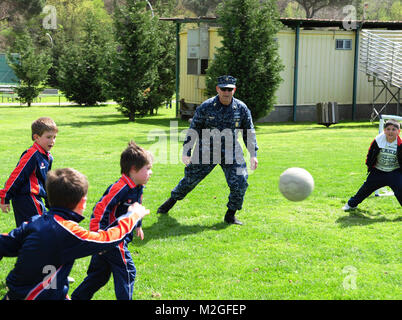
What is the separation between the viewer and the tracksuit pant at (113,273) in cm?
451

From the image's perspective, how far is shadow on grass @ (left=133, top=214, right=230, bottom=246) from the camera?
23.5 feet

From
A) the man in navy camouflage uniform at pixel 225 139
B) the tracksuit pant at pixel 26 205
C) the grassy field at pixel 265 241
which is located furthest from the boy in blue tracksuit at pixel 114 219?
the man in navy camouflage uniform at pixel 225 139

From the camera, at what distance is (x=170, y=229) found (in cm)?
750

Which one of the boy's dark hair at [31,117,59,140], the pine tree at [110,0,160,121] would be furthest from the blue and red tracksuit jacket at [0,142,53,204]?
the pine tree at [110,0,160,121]

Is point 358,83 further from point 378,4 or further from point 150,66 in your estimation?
point 378,4

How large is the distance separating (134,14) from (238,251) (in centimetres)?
2110

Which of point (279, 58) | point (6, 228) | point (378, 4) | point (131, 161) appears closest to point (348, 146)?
point (279, 58)

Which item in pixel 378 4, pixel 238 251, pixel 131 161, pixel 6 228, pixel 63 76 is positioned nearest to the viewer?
pixel 131 161

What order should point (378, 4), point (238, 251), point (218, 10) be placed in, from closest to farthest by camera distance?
point (238, 251) → point (218, 10) → point (378, 4)

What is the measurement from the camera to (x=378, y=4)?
88.5 metres

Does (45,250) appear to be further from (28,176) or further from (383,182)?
(383,182)

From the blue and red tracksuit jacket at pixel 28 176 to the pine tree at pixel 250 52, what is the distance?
58.8 ft

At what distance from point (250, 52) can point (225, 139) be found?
1585 cm

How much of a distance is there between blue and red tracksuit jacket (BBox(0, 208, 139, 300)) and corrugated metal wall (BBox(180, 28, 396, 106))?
22.8 meters
